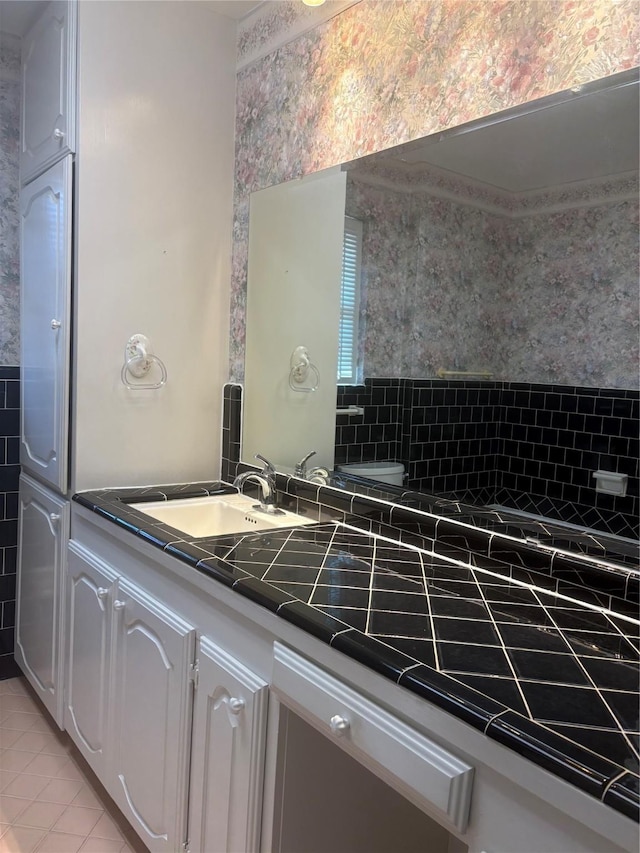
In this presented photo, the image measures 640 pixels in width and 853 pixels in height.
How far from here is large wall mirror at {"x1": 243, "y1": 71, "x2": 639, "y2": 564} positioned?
1278 millimetres

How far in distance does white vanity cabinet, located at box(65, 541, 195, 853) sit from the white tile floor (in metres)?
0.13

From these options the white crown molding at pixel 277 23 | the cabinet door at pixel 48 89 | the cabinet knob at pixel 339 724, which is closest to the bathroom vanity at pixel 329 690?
the cabinet knob at pixel 339 724

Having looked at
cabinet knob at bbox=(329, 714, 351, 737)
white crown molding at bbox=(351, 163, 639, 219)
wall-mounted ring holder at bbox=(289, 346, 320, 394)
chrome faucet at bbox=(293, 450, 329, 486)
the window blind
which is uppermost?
white crown molding at bbox=(351, 163, 639, 219)

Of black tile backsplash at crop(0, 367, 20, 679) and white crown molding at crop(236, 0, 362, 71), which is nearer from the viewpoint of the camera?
white crown molding at crop(236, 0, 362, 71)

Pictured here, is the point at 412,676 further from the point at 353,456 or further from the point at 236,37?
the point at 236,37

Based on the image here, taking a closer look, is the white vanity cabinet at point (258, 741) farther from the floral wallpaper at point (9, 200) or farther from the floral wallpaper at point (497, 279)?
the floral wallpaper at point (9, 200)

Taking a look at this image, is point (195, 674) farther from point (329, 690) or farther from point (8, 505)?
point (8, 505)

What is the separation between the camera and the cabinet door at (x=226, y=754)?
1.35 meters

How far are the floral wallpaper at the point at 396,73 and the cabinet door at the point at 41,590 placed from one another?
0.87 meters

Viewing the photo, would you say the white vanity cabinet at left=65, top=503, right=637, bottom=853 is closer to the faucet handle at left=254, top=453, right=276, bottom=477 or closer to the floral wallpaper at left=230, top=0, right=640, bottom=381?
the faucet handle at left=254, top=453, right=276, bottom=477

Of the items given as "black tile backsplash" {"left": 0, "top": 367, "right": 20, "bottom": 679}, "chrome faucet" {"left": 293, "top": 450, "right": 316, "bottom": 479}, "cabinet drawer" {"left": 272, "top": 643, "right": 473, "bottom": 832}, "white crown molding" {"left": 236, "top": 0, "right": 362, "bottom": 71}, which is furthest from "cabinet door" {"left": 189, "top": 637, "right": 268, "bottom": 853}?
"white crown molding" {"left": 236, "top": 0, "right": 362, "bottom": 71}

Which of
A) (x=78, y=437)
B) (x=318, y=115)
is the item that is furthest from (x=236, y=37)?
(x=78, y=437)

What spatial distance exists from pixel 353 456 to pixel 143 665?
2.72ft

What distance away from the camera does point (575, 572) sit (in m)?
1.37
